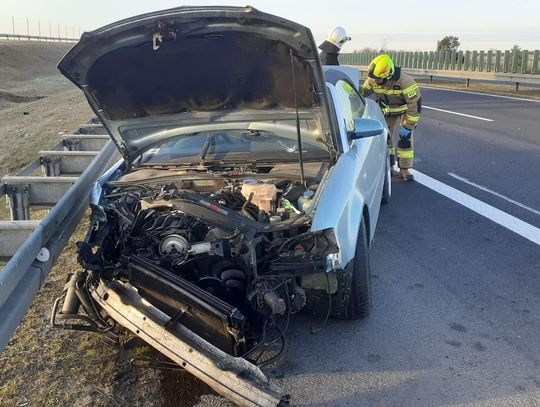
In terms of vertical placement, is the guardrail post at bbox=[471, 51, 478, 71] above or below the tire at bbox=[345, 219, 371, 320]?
above

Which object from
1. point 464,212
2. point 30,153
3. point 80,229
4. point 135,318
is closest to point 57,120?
point 30,153

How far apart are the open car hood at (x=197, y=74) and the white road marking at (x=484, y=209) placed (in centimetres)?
249

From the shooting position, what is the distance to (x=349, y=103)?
5480 mm

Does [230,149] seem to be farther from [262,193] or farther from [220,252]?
[220,252]

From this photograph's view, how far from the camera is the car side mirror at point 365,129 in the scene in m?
4.58

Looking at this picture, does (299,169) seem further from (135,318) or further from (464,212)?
(464,212)

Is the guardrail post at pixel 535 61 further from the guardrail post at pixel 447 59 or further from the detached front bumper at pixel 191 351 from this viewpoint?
the detached front bumper at pixel 191 351

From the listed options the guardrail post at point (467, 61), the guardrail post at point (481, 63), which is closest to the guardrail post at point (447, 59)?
the guardrail post at point (467, 61)

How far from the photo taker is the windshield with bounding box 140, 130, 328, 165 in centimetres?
454

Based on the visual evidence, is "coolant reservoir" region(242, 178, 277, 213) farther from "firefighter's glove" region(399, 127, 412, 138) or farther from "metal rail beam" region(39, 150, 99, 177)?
"firefighter's glove" region(399, 127, 412, 138)

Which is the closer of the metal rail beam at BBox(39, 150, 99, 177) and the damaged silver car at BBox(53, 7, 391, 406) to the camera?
the damaged silver car at BBox(53, 7, 391, 406)

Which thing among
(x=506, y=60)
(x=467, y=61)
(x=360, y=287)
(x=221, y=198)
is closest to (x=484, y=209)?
(x=360, y=287)

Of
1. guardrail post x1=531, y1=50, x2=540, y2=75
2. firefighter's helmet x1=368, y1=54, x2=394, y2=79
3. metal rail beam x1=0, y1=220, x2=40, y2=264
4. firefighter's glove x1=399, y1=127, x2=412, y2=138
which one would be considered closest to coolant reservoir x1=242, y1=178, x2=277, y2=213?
metal rail beam x1=0, y1=220, x2=40, y2=264

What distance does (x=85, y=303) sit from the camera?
11.7ft
